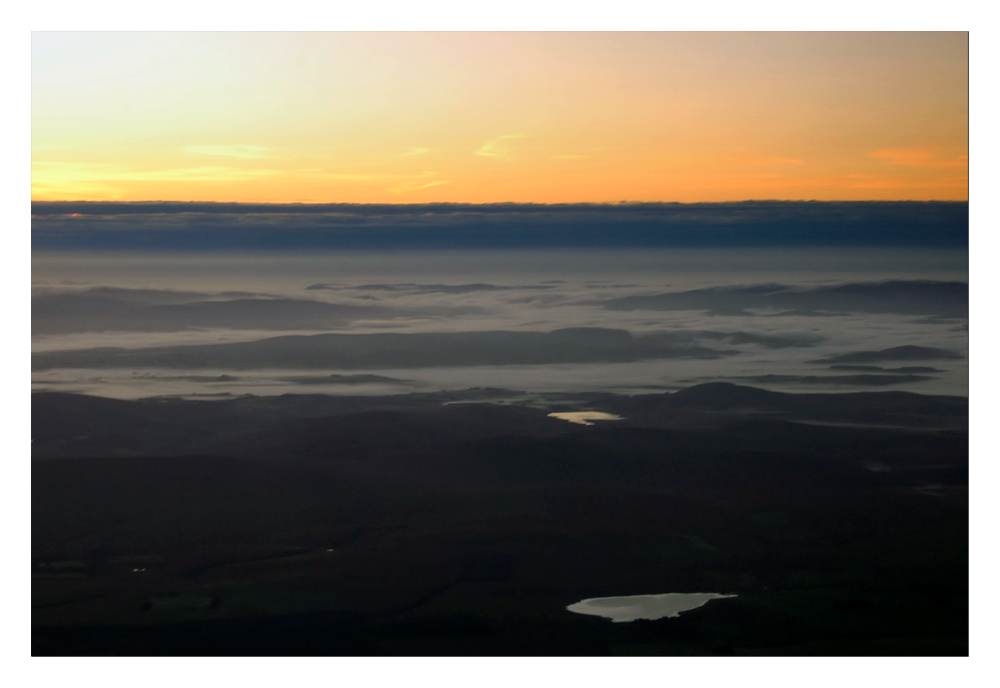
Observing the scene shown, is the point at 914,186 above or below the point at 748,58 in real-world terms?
below

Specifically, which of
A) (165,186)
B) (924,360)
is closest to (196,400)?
(165,186)

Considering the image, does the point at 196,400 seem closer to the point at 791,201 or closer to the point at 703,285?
the point at 703,285
